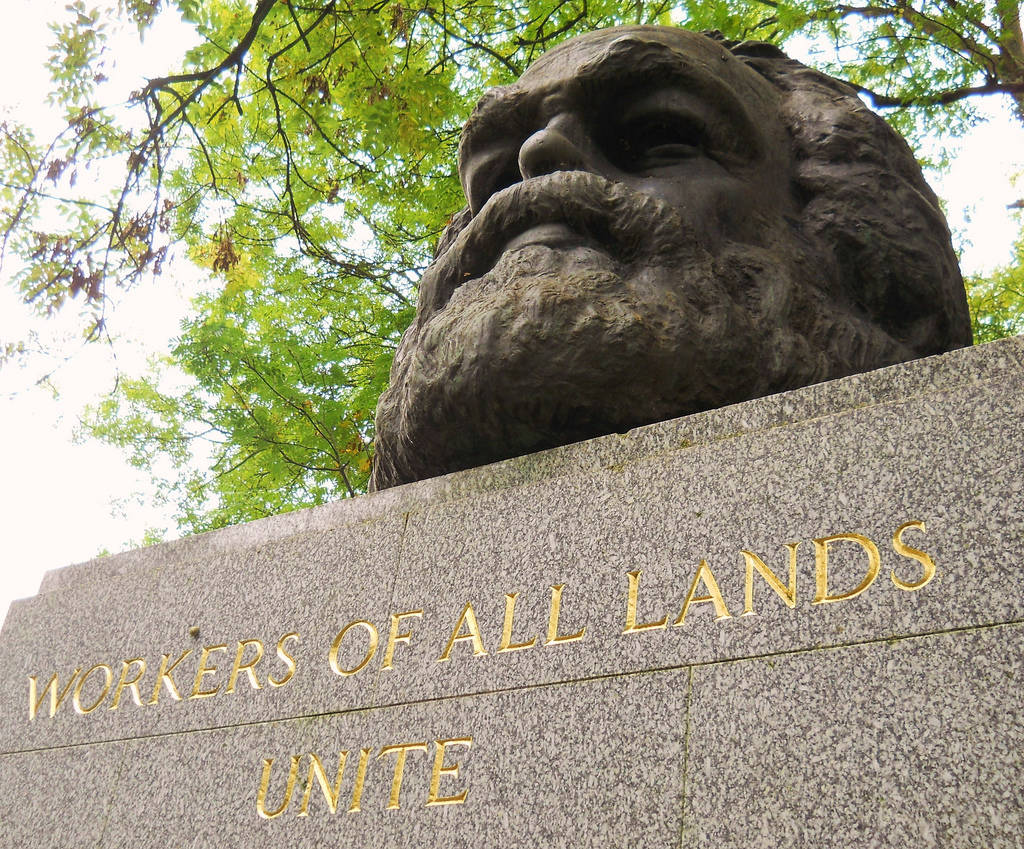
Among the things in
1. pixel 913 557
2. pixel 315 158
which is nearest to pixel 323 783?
pixel 913 557

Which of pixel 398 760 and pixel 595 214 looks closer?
pixel 398 760

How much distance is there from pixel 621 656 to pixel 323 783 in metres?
1.07

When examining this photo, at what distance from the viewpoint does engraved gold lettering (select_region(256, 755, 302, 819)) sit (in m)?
3.28

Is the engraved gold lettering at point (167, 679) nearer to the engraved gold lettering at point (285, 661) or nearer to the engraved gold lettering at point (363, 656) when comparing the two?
the engraved gold lettering at point (285, 661)

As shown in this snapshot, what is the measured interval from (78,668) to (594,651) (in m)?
2.53

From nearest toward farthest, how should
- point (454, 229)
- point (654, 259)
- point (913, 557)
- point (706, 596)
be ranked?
point (913, 557), point (706, 596), point (654, 259), point (454, 229)

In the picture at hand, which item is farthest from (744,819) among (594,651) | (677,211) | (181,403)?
(181,403)

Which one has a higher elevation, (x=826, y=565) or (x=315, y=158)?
(x=315, y=158)

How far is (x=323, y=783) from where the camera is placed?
10.7 ft

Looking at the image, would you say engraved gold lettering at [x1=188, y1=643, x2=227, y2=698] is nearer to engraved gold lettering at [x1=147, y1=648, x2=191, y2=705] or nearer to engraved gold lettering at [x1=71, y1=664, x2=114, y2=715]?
engraved gold lettering at [x1=147, y1=648, x2=191, y2=705]

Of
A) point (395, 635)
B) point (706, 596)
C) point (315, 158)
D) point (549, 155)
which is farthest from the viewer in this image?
point (315, 158)

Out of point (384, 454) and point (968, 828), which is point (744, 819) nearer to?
point (968, 828)

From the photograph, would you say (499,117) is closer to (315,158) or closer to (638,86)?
(638,86)

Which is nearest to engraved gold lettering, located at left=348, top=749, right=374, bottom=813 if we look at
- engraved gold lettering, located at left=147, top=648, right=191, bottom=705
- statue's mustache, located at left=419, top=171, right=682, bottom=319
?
engraved gold lettering, located at left=147, top=648, right=191, bottom=705
